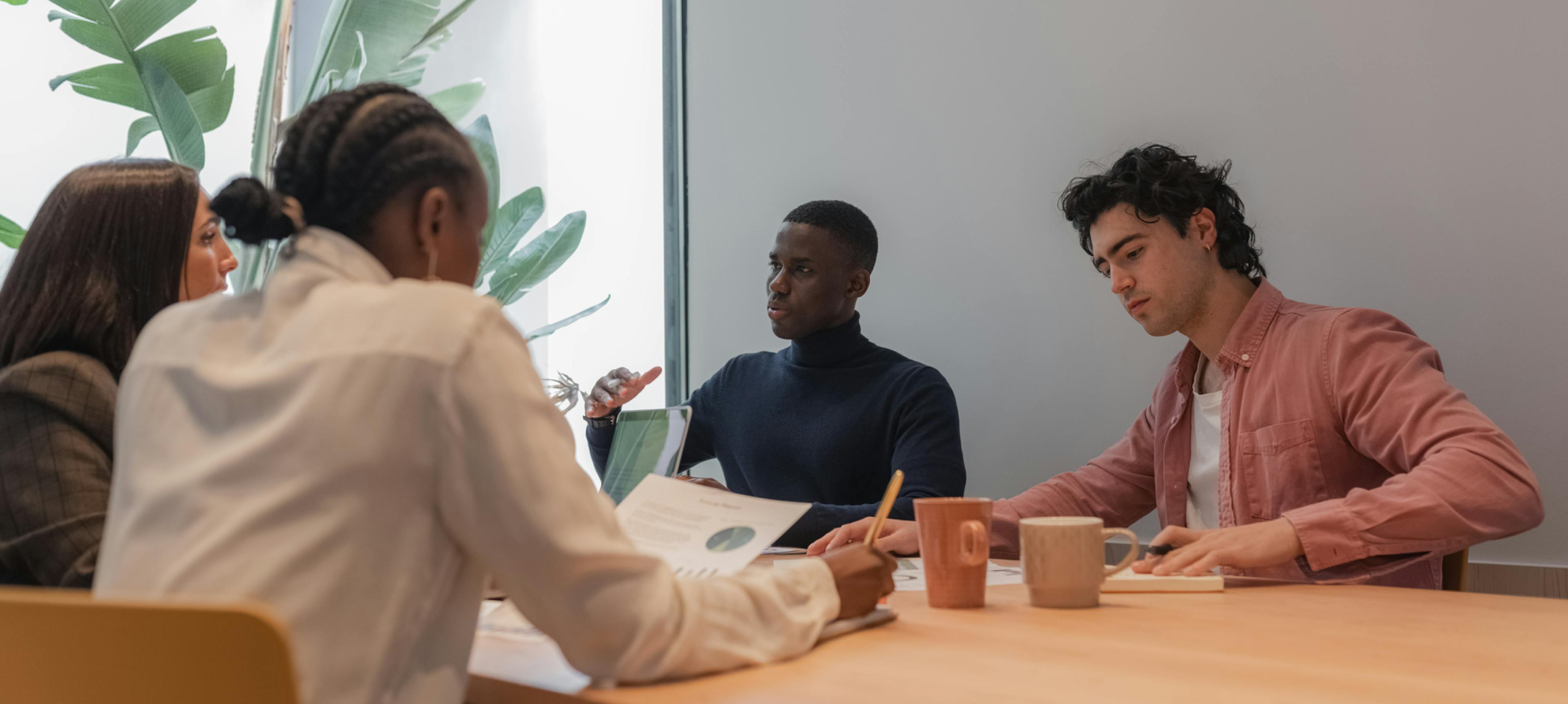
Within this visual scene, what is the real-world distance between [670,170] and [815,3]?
0.69 m

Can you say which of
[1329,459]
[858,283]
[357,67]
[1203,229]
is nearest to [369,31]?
[357,67]

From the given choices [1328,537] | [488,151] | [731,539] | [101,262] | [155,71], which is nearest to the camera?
[731,539]

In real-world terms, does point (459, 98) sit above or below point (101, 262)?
above

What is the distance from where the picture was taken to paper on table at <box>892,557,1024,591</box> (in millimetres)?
1392

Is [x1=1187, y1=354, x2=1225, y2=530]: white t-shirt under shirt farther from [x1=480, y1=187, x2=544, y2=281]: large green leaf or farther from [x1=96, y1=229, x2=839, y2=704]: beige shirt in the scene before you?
[x1=480, y1=187, x2=544, y2=281]: large green leaf

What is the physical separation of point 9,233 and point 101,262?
1.45 meters

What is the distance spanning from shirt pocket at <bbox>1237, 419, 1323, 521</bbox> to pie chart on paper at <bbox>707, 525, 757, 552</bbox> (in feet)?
3.37

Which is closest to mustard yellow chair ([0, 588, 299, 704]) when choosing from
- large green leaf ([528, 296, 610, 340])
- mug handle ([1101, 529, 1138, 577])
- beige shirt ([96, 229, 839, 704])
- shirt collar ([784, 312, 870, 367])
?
beige shirt ([96, 229, 839, 704])

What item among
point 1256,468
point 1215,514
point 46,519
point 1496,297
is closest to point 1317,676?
point 1256,468

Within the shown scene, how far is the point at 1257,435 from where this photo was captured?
180cm

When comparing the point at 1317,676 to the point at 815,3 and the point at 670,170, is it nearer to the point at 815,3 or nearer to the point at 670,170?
the point at 815,3

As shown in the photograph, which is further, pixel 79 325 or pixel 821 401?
pixel 821 401

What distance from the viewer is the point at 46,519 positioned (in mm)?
1236

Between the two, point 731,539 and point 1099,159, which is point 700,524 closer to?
point 731,539
